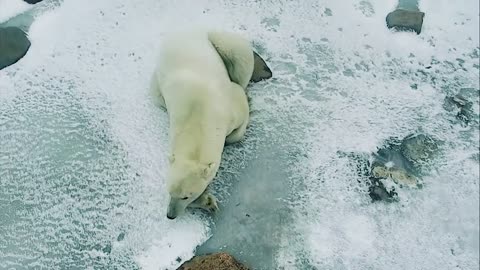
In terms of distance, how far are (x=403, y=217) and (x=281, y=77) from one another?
982mm

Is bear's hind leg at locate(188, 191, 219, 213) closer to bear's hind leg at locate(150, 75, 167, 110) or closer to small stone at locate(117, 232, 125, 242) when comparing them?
small stone at locate(117, 232, 125, 242)

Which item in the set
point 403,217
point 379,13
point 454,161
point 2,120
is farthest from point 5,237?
point 379,13

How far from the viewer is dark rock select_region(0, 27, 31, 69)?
3.58 metres

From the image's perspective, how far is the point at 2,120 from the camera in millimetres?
3359

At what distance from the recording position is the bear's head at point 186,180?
9.08 feet

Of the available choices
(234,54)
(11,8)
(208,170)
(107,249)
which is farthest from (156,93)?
(11,8)

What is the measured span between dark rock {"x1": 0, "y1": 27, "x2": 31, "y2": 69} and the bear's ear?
1405mm

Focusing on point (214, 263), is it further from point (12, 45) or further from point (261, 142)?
point (12, 45)

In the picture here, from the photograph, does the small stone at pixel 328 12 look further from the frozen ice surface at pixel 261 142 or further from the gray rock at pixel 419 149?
the gray rock at pixel 419 149

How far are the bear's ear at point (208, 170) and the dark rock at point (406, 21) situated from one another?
1.56m

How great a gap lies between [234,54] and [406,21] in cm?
113

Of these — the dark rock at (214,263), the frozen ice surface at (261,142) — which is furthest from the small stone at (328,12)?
the dark rock at (214,263)

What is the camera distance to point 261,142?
10.8 ft

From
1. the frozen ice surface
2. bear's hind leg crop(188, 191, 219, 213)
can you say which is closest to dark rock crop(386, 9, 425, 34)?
the frozen ice surface
